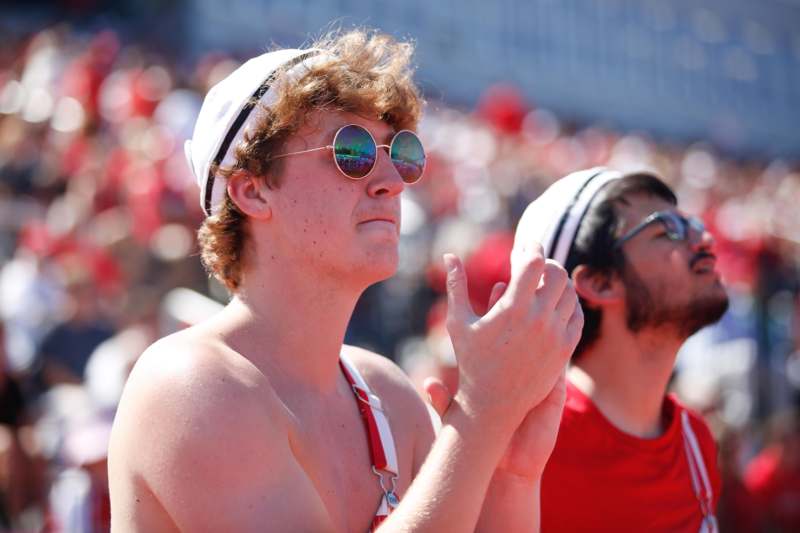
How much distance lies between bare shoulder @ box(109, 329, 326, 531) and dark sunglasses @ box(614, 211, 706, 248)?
164 centimetres

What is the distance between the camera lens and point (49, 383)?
6.62m

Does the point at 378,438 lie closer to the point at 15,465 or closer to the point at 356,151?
the point at 356,151

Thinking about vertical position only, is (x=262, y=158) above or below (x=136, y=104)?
above

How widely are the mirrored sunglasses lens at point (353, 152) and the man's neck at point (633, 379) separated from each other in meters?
1.41

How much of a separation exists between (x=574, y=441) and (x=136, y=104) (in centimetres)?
863

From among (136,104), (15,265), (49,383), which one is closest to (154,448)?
(49,383)

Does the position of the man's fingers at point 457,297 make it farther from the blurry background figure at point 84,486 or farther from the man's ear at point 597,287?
the blurry background figure at point 84,486

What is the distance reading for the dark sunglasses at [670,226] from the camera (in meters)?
3.34

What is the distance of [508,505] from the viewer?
2.05m

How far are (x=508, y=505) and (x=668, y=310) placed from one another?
1.38m

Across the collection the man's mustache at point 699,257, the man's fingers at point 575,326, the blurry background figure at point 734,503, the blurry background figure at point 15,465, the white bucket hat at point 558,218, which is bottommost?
the blurry background figure at point 734,503

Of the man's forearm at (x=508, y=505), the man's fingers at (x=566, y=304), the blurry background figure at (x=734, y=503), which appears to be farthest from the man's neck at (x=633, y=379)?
the blurry background figure at (x=734, y=503)

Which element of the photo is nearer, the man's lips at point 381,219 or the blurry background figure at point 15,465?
the man's lips at point 381,219

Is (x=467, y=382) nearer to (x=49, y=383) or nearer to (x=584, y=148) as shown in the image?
(x=49, y=383)
